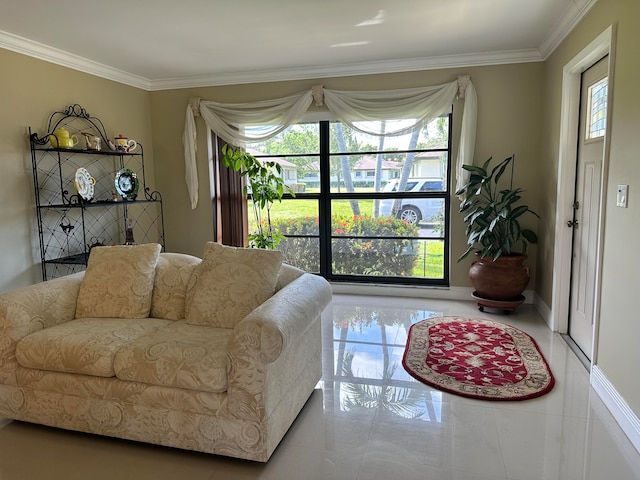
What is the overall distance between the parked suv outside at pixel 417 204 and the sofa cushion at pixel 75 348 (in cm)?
316

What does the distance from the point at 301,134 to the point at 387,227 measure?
4.73 feet

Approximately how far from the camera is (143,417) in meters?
2.14

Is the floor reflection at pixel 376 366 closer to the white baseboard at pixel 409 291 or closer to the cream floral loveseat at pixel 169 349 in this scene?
the cream floral loveseat at pixel 169 349

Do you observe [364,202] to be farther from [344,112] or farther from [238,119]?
[238,119]

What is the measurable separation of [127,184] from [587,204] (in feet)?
13.8

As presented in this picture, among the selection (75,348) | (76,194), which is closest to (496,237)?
(75,348)

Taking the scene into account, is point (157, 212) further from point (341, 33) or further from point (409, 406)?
point (409, 406)

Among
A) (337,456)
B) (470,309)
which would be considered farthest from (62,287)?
(470,309)

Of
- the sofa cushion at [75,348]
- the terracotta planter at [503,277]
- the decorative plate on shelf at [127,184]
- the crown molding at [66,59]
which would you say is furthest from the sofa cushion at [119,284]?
the terracotta planter at [503,277]

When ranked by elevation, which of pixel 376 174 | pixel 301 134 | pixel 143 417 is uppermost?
pixel 301 134

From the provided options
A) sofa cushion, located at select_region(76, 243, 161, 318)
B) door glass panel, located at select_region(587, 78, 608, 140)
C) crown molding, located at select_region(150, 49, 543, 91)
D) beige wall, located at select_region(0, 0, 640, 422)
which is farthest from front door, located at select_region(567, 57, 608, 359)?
sofa cushion, located at select_region(76, 243, 161, 318)

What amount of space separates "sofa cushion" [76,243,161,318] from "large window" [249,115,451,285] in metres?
2.54

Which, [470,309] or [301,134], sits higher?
[301,134]

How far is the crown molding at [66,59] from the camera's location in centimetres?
362
